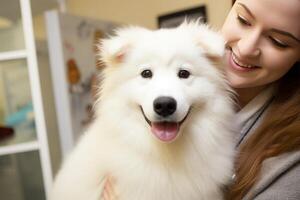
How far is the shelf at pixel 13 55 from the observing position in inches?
70.1

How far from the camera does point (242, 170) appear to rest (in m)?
1.01

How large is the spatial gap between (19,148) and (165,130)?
3.86ft

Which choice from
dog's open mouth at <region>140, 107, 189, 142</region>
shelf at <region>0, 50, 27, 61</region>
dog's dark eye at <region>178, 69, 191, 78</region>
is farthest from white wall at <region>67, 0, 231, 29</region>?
dog's open mouth at <region>140, 107, 189, 142</region>

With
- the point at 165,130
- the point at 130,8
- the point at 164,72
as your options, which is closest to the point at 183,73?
the point at 164,72

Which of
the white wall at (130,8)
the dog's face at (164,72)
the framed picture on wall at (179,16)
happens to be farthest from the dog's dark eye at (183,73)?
the white wall at (130,8)

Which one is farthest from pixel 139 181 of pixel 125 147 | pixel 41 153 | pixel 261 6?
pixel 41 153

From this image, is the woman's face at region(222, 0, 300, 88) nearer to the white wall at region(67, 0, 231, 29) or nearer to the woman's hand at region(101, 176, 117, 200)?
the woman's hand at region(101, 176, 117, 200)

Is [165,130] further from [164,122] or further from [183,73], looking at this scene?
[183,73]

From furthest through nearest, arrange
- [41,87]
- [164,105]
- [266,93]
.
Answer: [41,87], [266,93], [164,105]

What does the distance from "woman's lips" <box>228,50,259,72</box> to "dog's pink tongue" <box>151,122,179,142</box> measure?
0.91ft

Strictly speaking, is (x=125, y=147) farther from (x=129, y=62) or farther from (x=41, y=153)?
(x=41, y=153)

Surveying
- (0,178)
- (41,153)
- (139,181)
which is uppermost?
(139,181)

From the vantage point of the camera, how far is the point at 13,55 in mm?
1786

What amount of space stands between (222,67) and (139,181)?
433 mm
